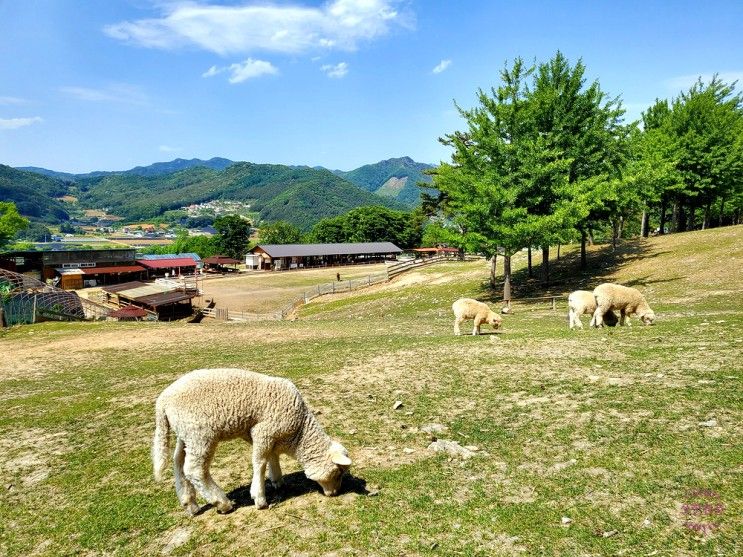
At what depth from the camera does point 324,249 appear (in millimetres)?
114438

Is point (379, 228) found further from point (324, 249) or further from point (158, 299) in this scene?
point (158, 299)

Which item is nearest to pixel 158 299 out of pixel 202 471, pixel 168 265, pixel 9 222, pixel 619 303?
pixel 9 222

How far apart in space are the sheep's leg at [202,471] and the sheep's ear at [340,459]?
6.38 ft

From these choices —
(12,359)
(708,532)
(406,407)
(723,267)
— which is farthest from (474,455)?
(723,267)

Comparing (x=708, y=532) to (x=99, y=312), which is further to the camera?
(x=99, y=312)

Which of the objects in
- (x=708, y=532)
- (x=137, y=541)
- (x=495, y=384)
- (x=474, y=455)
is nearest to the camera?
(x=708, y=532)

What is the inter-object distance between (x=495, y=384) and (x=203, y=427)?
8.59m

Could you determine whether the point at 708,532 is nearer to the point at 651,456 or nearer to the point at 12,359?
the point at 651,456

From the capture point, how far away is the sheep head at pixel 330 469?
25.0 ft

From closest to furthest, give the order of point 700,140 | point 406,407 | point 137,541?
point 137,541
point 406,407
point 700,140

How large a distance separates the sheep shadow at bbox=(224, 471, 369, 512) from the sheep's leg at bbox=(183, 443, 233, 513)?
56cm

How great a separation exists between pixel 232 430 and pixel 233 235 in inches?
4809

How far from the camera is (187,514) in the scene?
7.66 meters

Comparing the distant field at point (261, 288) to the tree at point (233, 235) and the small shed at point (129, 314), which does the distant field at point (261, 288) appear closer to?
the small shed at point (129, 314)
